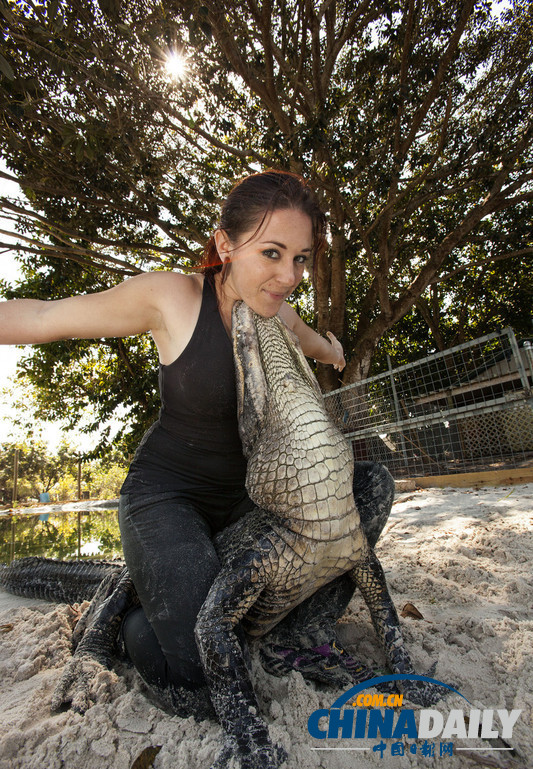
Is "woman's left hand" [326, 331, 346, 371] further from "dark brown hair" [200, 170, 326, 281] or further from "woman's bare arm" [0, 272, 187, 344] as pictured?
"woman's bare arm" [0, 272, 187, 344]

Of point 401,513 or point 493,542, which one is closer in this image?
point 493,542

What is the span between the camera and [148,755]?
1.19m

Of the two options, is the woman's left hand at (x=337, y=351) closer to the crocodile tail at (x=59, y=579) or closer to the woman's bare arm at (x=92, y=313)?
the woman's bare arm at (x=92, y=313)

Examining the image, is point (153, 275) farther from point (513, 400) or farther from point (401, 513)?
point (513, 400)

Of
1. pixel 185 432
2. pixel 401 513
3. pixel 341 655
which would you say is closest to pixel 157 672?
pixel 341 655

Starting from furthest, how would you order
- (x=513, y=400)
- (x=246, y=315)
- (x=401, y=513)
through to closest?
(x=513, y=400)
(x=401, y=513)
(x=246, y=315)

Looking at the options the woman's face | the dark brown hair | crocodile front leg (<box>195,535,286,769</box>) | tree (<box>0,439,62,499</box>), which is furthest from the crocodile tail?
tree (<box>0,439,62,499</box>)

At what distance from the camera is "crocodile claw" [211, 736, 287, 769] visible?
3.54ft

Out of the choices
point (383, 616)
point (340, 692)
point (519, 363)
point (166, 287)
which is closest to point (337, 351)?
point (166, 287)

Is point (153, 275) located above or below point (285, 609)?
above

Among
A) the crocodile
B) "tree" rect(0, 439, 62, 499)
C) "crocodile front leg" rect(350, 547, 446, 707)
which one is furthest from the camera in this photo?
"tree" rect(0, 439, 62, 499)

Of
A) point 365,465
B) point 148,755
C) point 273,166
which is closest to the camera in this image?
point 148,755

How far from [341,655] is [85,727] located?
0.86 meters

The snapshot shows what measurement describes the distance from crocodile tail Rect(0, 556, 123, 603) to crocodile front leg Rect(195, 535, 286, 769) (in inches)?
71.8
